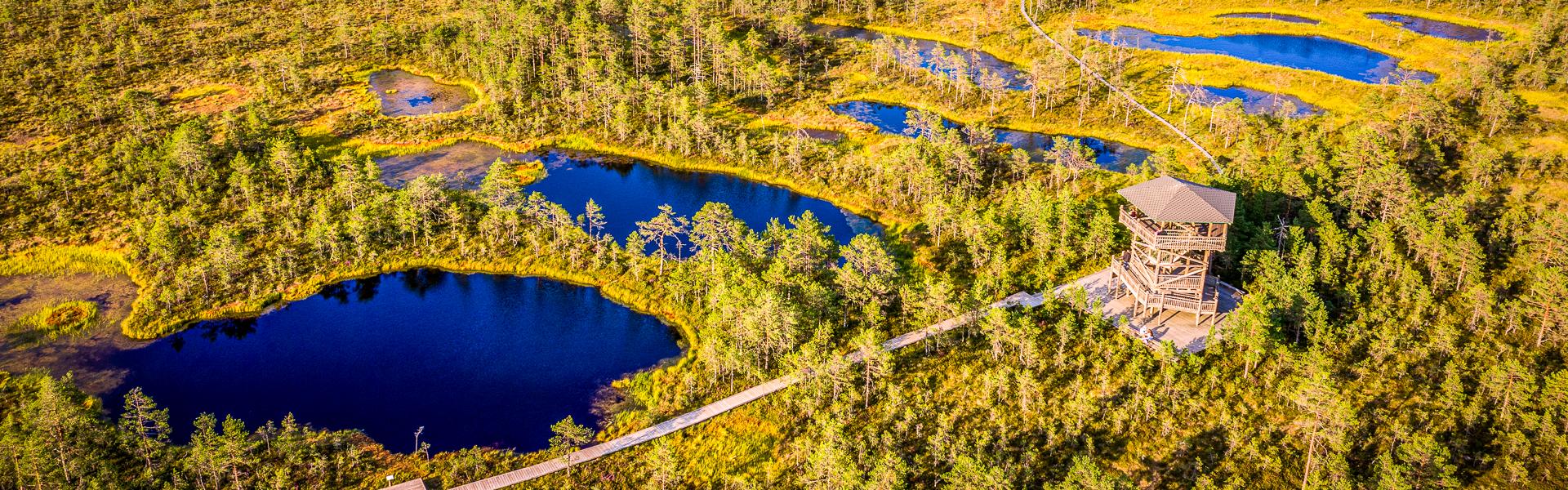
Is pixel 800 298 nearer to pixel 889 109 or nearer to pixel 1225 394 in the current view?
pixel 1225 394

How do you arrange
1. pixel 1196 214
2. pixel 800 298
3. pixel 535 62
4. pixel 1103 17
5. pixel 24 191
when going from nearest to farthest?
pixel 1196 214 → pixel 800 298 → pixel 24 191 → pixel 535 62 → pixel 1103 17

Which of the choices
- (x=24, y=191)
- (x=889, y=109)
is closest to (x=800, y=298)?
(x=889, y=109)

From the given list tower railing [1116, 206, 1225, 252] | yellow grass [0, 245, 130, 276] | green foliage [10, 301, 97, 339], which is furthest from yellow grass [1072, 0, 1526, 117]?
yellow grass [0, 245, 130, 276]

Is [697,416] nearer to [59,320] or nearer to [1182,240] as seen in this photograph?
[1182,240]

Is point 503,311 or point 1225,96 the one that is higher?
point 1225,96

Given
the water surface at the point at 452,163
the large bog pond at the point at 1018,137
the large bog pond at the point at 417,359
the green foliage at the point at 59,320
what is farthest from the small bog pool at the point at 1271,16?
the green foliage at the point at 59,320

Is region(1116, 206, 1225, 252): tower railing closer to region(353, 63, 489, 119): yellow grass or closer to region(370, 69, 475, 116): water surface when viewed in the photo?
region(353, 63, 489, 119): yellow grass
